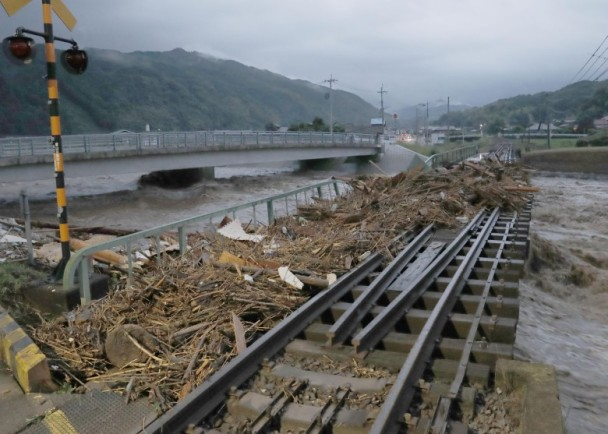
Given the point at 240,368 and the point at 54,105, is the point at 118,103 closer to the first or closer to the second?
the point at 54,105

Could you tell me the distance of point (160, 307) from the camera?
6.26 metres

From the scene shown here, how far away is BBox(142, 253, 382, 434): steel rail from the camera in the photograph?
3893 millimetres

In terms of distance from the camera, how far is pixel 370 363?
16.4ft

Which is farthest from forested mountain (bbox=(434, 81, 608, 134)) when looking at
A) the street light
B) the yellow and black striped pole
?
the yellow and black striped pole

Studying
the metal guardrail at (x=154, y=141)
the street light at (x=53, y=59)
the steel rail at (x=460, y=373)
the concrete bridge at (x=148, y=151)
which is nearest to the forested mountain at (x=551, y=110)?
the metal guardrail at (x=154, y=141)

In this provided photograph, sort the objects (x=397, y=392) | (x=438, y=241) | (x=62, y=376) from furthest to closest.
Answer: (x=438, y=241) → (x=62, y=376) → (x=397, y=392)

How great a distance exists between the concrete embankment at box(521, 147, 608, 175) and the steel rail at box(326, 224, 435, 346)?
3723 cm

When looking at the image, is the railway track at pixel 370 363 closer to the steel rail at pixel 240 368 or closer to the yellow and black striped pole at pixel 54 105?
the steel rail at pixel 240 368

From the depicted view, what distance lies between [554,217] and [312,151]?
25657 mm

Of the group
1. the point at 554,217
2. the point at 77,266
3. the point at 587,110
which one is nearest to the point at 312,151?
the point at 554,217

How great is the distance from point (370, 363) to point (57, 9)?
6.39m

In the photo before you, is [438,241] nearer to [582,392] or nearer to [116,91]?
[582,392]

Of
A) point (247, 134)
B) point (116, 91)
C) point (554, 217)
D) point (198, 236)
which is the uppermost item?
point (116, 91)

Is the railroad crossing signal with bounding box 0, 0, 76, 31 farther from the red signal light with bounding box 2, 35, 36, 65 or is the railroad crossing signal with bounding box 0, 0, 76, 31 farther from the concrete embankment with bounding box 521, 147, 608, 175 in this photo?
the concrete embankment with bounding box 521, 147, 608, 175
